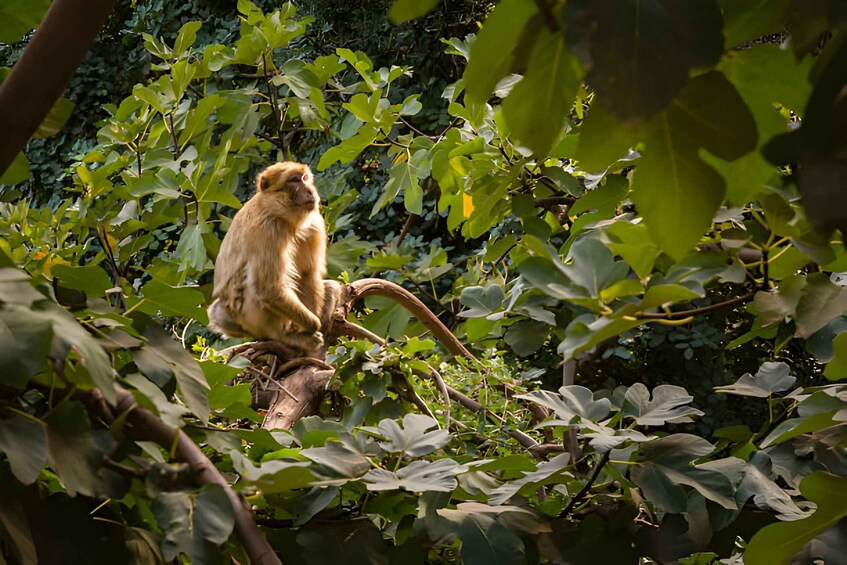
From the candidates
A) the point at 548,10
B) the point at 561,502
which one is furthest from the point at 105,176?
the point at 548,10

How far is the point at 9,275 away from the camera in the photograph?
64 centimetres

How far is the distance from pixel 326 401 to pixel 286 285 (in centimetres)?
105

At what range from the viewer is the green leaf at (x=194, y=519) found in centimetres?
68

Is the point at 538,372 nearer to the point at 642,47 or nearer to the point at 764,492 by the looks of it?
→ the point at 764,492

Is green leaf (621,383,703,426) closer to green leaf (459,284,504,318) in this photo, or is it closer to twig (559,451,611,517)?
twig (559,451,611,517)

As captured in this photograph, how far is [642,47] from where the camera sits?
0.33 metres

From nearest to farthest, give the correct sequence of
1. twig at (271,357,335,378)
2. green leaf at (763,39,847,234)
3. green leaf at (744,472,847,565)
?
green leaf at (763,39,847,234) → green leaf at (744,472,847,565) → twig at (271,357,335,378)

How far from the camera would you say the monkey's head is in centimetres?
340

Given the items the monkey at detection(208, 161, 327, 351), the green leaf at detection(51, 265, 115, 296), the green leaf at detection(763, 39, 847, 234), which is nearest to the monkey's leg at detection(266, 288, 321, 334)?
the monkey at detection(208, 161, 327, 351)

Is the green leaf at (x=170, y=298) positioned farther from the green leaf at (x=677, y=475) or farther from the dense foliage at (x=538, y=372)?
the green leaf at (x=677, y=475)

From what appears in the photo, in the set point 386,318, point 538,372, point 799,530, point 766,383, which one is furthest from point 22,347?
point 386,318

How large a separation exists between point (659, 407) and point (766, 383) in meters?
0.20

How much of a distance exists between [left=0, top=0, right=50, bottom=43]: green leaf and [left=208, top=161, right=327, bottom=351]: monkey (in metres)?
1.94

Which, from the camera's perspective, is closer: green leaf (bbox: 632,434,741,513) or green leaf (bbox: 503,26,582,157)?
green leaf (bbox: 503,26,582,157)
